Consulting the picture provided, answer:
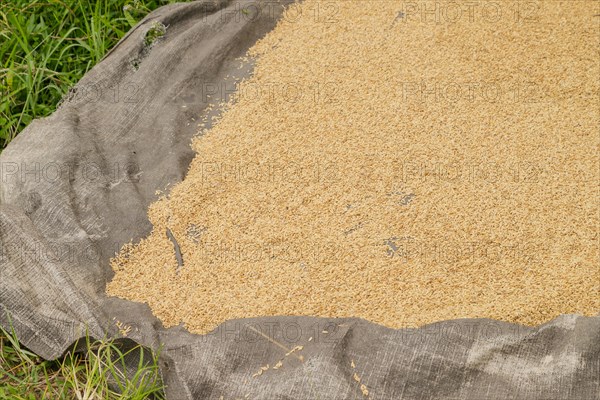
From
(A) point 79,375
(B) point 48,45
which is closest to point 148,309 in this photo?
(A) point 79,375

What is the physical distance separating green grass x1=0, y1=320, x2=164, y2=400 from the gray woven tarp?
0.06 metres

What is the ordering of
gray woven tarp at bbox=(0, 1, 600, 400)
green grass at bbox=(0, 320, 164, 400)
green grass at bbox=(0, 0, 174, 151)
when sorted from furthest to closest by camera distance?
green grass at bbox=(0, 0, 174, 151), green grass at bbox=(0, 320, 164, 400), gray woven tarp at bbox=(0, 1, 600, 400)

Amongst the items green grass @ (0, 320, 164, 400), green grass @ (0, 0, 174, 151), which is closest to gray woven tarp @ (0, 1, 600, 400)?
green grass @ (0, 320, 164, 400)

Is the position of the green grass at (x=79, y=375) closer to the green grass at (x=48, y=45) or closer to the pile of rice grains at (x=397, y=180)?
the pile of rice grains at (x=397, y=180)

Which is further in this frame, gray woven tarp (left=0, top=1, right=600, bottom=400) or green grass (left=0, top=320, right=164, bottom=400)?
green grass (left=0, top=320, right=164, bottom=400)

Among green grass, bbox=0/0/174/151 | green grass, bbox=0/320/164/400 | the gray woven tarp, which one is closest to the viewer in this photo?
the gray woven tarp

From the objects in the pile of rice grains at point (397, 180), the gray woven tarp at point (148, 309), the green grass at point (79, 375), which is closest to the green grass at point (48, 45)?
the gray woven tarp at point (148, 309)

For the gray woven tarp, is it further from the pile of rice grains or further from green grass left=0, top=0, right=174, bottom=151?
green grass left=0, top=0, right=174, bottom=151

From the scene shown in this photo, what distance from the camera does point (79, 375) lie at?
1.93m

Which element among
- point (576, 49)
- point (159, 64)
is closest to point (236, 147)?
point (159, 64)

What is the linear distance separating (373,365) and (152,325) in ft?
1.87

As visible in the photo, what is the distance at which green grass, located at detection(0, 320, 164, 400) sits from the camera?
1812mm

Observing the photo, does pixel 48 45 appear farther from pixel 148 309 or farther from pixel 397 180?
pixel 397 180

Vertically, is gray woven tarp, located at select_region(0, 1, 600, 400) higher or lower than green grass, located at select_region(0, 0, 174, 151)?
lower
